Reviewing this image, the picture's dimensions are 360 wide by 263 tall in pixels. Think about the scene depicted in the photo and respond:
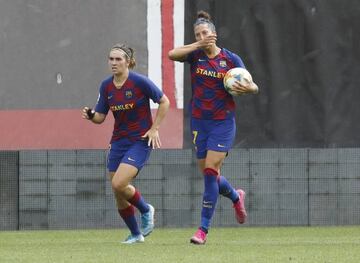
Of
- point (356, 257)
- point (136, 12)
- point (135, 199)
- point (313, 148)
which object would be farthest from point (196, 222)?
point (356, 257)

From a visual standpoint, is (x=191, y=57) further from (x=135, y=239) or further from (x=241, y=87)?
(x=135, y=239)

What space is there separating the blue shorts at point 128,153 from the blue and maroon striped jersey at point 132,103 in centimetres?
6

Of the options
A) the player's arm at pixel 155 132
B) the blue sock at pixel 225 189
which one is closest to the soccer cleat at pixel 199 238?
the player's arm at pixel 155 132

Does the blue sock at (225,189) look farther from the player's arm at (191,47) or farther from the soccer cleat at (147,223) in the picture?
the player's arm at (191,47)

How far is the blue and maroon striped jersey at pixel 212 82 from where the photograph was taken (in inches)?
460

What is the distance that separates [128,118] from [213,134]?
30.7 inches

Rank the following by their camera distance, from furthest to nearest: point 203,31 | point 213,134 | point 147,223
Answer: point 147,223
point 213,134
point 203,31

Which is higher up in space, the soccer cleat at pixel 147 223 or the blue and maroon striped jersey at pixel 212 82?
the blue and maroon striped jersey at pixel 212 82

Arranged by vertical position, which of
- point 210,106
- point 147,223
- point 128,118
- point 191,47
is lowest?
point 147,223

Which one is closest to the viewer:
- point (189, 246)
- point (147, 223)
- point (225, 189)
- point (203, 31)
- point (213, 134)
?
point (189, 246)

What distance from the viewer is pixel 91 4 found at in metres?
15.8

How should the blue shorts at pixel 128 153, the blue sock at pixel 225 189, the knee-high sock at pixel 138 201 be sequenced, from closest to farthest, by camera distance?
1. the blue shorts at pixel 128 153
2. the knee-high sock at pixel 138 201
3. the blue sock at pixel 225 189

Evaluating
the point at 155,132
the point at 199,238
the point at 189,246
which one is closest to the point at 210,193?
the point at 199,238

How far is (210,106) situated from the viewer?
11.7 meters
